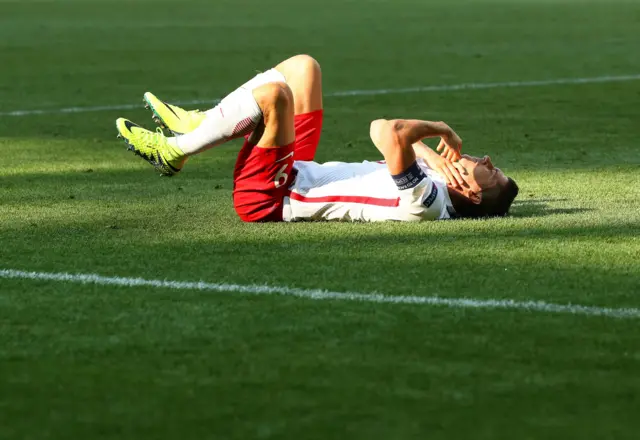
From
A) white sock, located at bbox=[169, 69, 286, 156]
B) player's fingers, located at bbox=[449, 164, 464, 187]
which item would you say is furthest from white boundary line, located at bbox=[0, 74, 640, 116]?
player's fingers, located at bbox=[449, 164, 464, 187]

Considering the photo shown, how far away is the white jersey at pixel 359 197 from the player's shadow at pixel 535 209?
40 centimetres

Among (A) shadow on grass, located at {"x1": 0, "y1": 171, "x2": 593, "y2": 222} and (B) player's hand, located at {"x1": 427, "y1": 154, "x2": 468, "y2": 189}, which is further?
(A) shadow on grass, located at {"x1": 0, "y1": 171, "x2": 593, "y2": 222}

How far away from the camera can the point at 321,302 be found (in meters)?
5.46

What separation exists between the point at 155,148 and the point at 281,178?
66cm

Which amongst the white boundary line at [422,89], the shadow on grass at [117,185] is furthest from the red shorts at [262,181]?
the white boundary line at [422,89]

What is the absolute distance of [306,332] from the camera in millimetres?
5047

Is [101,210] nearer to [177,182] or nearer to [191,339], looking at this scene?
[177,182]

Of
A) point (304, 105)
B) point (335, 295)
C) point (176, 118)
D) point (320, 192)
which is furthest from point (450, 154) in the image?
point (335, 295)

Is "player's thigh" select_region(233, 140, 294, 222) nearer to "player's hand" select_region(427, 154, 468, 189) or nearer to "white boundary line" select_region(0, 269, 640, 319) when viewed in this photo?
"player's hand" select_region(427, 154, 468, 189)

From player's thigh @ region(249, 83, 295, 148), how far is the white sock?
40 millimetres

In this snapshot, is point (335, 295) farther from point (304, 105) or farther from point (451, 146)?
point (304, 105)

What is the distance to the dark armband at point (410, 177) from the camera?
686cm

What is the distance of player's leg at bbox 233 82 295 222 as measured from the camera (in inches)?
280

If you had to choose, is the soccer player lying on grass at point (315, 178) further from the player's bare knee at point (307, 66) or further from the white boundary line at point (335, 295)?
the white boundary line at point (335, 295)
